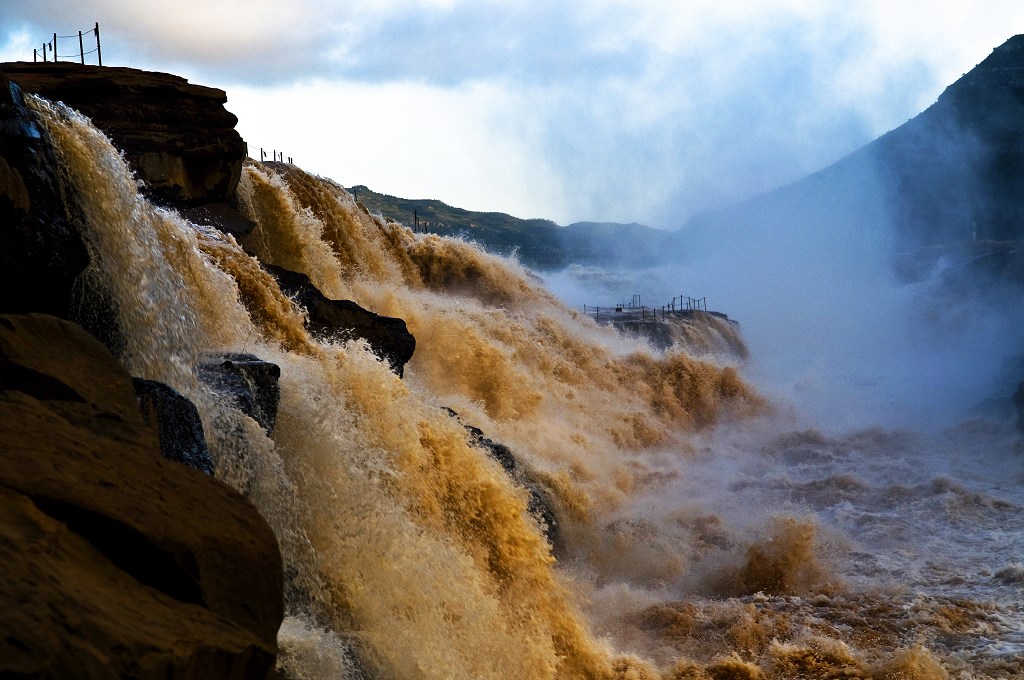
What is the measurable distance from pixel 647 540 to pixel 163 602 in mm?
9670

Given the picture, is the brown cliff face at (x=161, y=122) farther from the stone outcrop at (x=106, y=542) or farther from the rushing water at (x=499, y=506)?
the stone outcrop at (x=106, y=542)

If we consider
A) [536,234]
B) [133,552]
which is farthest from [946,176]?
[133,552]

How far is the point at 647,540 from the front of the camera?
42.1ft

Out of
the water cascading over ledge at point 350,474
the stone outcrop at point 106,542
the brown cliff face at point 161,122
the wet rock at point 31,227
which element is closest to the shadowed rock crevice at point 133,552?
the stone outcrop at point 106,542

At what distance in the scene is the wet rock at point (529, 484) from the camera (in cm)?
1184

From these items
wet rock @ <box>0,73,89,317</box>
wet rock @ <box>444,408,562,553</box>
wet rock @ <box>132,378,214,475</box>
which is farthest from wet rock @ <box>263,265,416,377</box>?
wet rock @ <box>132,378,214,475</box>

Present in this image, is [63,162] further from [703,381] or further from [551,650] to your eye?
[703,381]

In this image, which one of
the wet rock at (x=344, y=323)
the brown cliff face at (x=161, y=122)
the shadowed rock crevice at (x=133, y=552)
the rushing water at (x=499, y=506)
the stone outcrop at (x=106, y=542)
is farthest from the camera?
the brown cliff face at (x=161, y=122)

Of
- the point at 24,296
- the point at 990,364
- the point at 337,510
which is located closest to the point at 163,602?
the point at 24,296

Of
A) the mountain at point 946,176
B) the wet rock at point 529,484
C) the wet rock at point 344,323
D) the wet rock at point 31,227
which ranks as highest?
the mountain at point 946,176

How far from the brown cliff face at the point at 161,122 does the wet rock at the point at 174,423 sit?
862 centimetres

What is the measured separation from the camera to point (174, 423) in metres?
5.98

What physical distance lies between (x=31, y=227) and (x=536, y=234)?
117961mm

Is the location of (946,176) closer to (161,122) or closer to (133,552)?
(161,122)
